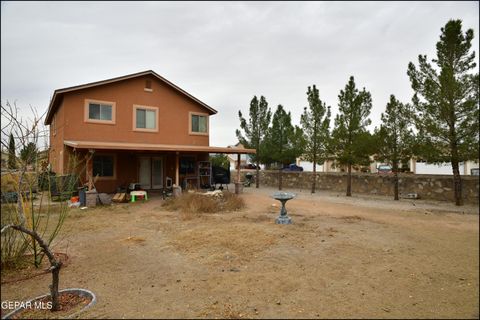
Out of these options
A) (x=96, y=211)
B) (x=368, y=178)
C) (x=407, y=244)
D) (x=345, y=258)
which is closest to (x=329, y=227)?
(x=407, y=244)

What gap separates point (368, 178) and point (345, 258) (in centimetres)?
1375

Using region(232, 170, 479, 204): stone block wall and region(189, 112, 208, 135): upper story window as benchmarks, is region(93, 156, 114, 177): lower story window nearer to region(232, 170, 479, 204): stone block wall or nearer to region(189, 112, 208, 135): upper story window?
region(189, 112, 208, 135): upper story window

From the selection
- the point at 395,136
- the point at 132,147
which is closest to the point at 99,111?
the point at 132,147

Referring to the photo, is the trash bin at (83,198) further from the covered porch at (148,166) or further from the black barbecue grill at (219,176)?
the black barbecue grill at (219,176)

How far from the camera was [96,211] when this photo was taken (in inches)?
444

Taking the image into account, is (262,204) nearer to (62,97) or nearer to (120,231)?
(120,231)

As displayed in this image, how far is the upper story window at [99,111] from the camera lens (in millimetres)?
15025

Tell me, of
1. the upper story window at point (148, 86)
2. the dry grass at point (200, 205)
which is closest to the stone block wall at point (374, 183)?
the dry grass at point (200, 205)

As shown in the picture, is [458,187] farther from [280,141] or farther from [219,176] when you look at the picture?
[280,141]

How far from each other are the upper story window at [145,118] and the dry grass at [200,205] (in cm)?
595

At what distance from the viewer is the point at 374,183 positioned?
17.5 m

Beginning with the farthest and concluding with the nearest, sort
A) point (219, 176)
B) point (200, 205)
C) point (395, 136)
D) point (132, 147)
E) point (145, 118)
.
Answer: point (219, 176), point (145, 118), point (395, 136), point (132, 147), point (200, 205)

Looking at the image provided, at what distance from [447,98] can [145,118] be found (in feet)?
49.4

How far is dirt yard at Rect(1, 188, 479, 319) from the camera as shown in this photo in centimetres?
330
